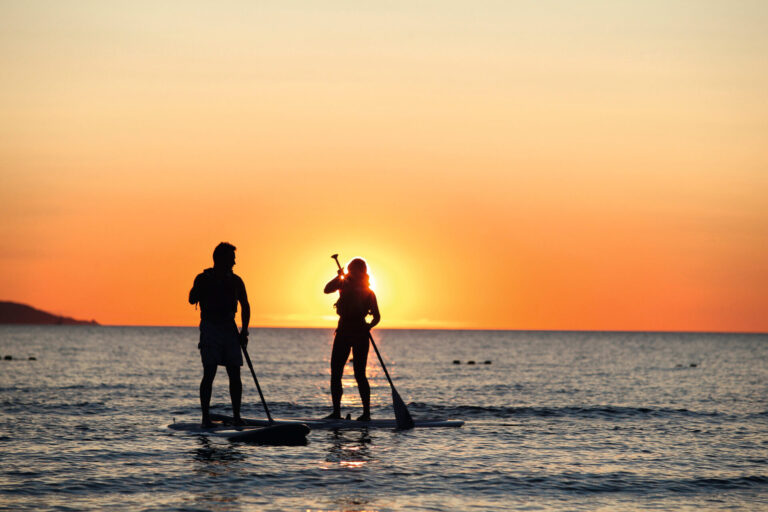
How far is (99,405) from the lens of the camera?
20641 millimetres

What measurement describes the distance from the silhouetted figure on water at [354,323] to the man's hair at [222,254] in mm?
2731

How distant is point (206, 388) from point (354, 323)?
3176 mm

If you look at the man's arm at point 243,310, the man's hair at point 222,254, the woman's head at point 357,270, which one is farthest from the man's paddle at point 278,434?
the woman's head at point 357,270

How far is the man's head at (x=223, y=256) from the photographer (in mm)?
13320

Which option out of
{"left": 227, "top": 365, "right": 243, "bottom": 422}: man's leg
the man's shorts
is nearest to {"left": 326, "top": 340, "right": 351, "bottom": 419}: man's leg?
{"left": 227, "top": 365, "right": 243, "bottom": 422}: man's leg

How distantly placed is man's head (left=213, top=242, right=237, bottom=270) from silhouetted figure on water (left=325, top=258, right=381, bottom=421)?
270 cm

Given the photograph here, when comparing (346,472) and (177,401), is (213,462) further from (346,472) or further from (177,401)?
(177,401)

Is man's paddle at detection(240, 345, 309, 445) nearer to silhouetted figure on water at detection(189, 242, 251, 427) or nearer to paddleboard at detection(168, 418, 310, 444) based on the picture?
paddleboard at detection(168, 418, 310, 444)

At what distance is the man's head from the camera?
43.7 feet

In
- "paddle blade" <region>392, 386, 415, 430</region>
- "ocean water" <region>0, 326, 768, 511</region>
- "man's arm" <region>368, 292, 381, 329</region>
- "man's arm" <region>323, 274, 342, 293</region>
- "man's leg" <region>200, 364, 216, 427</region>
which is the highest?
"man's arm" <region>323, 274, 342, 293</region>

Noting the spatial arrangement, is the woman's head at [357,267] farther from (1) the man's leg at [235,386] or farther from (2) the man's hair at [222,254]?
(1) the man's leg at [235,386]

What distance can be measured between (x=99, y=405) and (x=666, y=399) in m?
17.1

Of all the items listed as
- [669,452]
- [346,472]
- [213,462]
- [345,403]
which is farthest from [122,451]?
→ [345,403]

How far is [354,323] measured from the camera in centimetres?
1562
